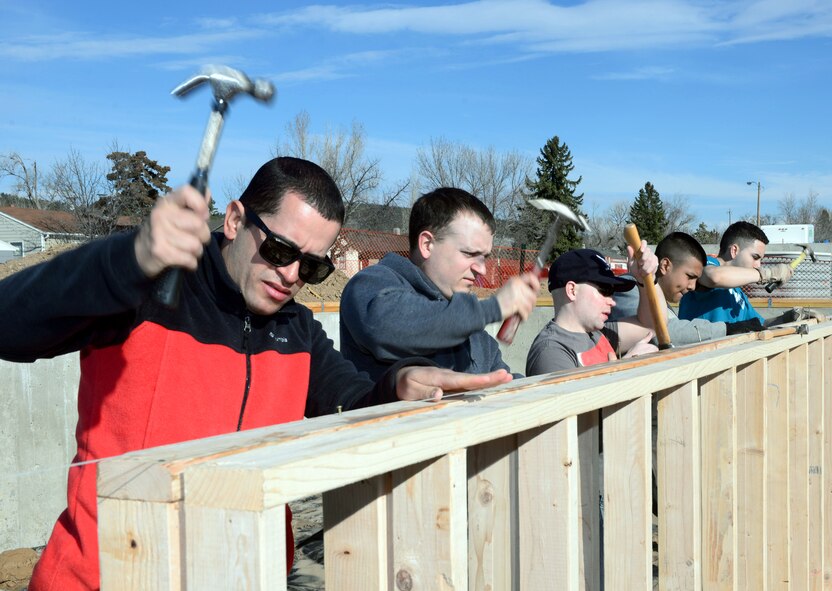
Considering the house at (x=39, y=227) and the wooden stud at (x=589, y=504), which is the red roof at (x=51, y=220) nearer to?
the house at (x=39, y=227)

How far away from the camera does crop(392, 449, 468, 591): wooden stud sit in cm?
143

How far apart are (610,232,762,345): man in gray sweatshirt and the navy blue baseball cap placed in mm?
904

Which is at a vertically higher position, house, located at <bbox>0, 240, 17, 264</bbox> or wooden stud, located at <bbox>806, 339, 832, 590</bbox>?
house, located at <bbox>0, 240, 17, 264</bbox>

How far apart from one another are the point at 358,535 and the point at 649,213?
58.3 m

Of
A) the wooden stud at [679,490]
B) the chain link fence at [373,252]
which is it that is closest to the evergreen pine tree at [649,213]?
the chain link fence at [373,252]

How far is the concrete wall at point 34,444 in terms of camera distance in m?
6.41

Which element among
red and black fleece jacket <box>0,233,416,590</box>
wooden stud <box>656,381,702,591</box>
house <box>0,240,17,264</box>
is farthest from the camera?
house <box>0,240,17,264</box>

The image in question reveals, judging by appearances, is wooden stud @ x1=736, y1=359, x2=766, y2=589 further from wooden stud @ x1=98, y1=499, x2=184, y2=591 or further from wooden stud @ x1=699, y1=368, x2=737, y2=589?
wooden stud @ x1=98, y1=499, x2=184, y2=591

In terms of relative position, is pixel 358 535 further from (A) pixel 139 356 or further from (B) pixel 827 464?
(B) pixel 827 464

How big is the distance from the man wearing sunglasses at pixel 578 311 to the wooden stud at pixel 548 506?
1.61 m

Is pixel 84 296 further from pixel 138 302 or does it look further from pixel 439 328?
pixel 439 328

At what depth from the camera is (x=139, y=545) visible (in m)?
1.14

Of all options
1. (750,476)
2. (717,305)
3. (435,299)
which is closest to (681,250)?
(717,305)

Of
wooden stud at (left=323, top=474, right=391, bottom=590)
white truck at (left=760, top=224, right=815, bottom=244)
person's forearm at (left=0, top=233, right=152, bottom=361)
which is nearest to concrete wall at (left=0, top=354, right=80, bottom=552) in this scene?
person's forearm at (left=0, top=233, right=152, bottom=361)
